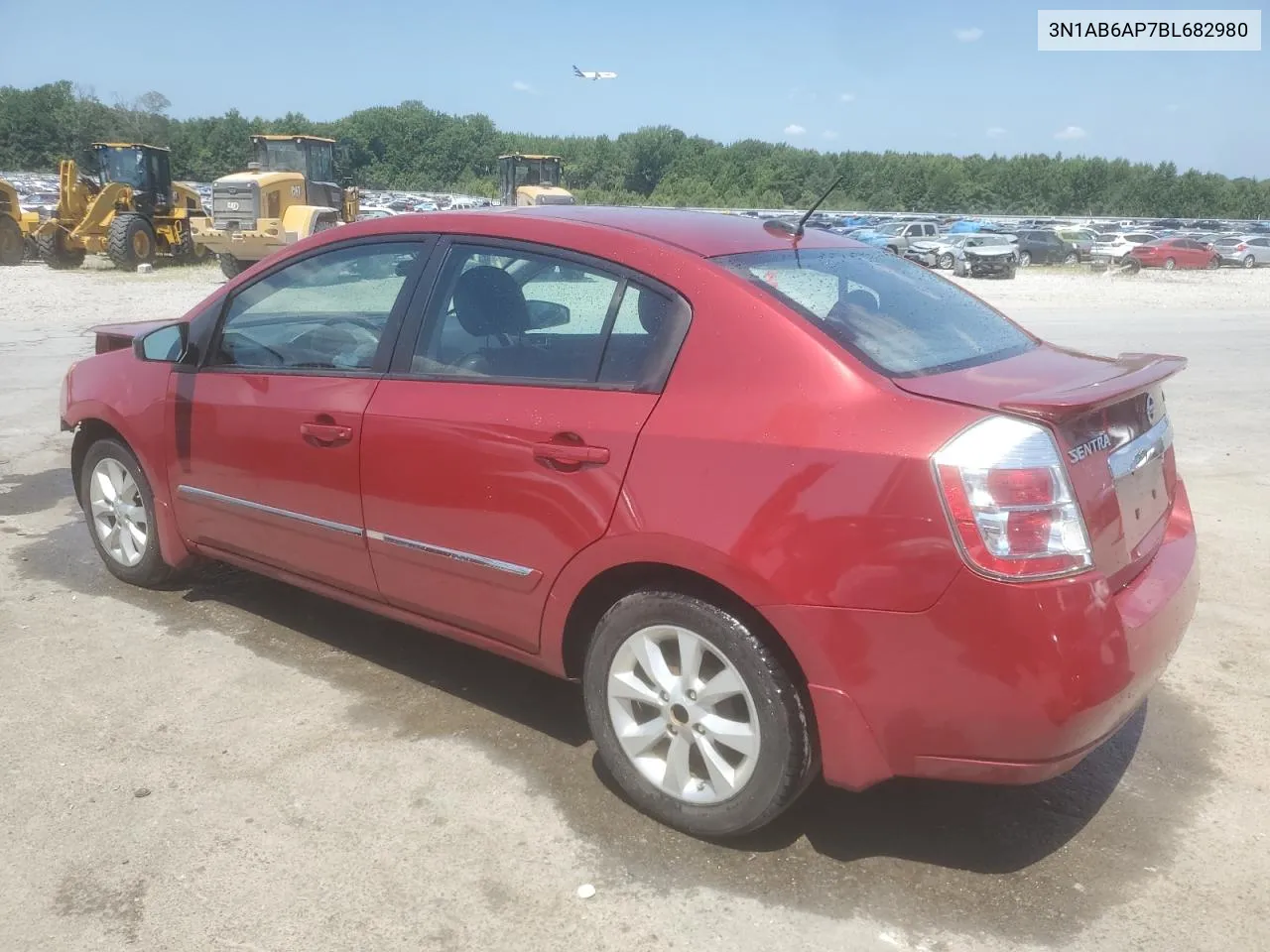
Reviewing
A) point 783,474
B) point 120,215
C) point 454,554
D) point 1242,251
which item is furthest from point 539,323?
point 1242,251

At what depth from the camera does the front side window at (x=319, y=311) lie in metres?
3.82

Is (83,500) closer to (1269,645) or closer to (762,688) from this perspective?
(762,688)

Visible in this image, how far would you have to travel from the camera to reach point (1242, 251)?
4256 cm

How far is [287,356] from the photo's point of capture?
13.4 feet

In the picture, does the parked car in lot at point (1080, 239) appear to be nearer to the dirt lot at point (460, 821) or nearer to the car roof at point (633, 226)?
the dirt lot at point (460, 821)

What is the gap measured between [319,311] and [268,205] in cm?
2255

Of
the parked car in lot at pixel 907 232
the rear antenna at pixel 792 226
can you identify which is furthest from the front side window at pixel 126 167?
the rear antenna at pixel 792 226

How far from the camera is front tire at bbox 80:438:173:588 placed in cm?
475

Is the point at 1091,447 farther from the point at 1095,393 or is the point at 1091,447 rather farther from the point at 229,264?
the point at 229,264

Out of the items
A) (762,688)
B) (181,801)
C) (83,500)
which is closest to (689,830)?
(762,688)

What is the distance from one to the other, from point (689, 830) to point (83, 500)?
357 centimetres

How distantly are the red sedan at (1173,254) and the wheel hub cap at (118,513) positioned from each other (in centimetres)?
4031

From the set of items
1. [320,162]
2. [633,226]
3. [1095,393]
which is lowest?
[1095,393]

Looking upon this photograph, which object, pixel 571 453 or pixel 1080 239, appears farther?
pixel 1080 239
